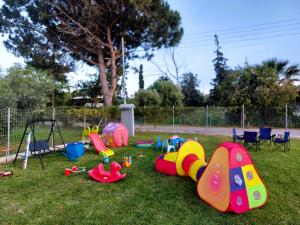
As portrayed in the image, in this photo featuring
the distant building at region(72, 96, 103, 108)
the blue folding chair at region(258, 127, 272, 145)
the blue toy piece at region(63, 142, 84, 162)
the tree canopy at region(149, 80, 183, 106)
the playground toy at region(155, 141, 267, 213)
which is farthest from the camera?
the distant building at region(72, 96, 103, 108)

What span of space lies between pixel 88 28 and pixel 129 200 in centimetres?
1310

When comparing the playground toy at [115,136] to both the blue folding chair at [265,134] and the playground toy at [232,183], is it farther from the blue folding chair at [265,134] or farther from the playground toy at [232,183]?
the playground toy at [232,183]

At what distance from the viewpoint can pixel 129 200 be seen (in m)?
4.01

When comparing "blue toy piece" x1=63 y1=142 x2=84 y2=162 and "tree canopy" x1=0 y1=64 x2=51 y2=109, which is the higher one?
"tree canopy" x1=0 y1=64 x2=51 y2=109

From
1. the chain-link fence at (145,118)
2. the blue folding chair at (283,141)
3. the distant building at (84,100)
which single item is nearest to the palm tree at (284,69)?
the chain-link fence at (145,118)

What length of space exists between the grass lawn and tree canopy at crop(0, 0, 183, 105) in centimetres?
1111

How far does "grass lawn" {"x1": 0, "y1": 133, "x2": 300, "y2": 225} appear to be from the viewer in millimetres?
3373

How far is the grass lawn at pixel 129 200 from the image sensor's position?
3.37 metres

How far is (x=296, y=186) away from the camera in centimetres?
462

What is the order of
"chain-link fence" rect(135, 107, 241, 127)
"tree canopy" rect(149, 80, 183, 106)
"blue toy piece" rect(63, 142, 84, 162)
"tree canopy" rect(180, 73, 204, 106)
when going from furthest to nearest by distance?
"tree canopy" rect(180, 73, 204, 106) < "tree canopy" rect(149, 80, 183, 106) < "chain-link fence" rect(135, 107, 241, 127) < "blue toy piece" rect(63, 142, 84, 162)

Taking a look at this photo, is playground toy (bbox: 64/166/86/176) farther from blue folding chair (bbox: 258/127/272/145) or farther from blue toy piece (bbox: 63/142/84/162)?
blue folding chair (bbox: 258/127/272/145)

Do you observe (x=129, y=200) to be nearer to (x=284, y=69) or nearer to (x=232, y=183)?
(x=232, y=183)

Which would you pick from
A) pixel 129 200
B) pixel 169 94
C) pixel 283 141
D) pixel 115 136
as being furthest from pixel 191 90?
pixel 129 200

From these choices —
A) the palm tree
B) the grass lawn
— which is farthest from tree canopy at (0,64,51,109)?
the palm tree
